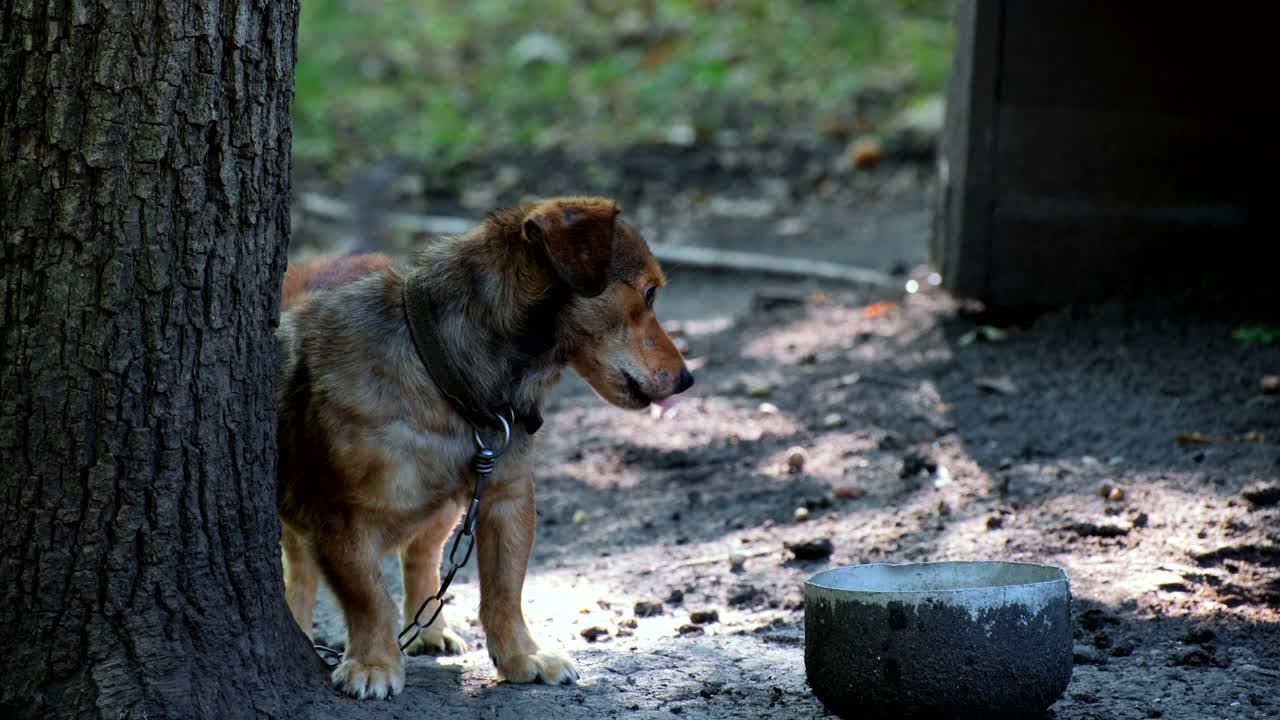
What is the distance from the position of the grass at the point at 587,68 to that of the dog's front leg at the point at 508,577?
10.1 m

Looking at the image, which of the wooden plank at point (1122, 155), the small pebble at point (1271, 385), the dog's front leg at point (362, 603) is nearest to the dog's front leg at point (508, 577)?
the dog's front leg at point (362, 603)

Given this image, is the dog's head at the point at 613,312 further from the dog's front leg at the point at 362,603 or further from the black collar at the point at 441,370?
the dog's front leg at the point at 362,603

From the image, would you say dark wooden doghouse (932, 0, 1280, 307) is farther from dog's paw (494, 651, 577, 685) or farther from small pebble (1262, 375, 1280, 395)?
dog's paw (494, 651, 577, 685)

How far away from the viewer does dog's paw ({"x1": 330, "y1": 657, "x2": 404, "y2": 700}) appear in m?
3.81

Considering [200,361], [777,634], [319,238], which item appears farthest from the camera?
[319,238]

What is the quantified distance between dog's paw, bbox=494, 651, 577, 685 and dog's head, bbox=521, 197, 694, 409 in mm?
743

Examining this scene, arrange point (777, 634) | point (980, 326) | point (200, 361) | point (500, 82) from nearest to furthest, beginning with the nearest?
point (200, 361)
point (777, 634)
point (980, 326)
point (500, 82)

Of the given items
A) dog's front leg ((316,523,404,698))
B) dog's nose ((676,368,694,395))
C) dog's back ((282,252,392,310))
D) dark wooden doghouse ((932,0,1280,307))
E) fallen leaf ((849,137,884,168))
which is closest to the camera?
dog's front leg ((316,523,404,698))

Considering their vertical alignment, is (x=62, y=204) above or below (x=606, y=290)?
above

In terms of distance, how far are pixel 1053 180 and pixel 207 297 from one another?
17.0 feet

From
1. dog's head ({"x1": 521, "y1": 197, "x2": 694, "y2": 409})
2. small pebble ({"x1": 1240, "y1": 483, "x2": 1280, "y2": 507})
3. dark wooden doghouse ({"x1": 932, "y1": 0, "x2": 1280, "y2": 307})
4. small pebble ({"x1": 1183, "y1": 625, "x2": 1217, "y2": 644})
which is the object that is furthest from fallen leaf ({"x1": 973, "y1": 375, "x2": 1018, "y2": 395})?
dog's head ({"x1": 521, "y1": 197, "x2": 694, "y2": 409})

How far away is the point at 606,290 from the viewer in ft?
13.5

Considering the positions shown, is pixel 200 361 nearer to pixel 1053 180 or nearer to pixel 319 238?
pixel 1053 180

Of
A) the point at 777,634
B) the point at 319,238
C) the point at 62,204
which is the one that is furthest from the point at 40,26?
the point at 319,238
